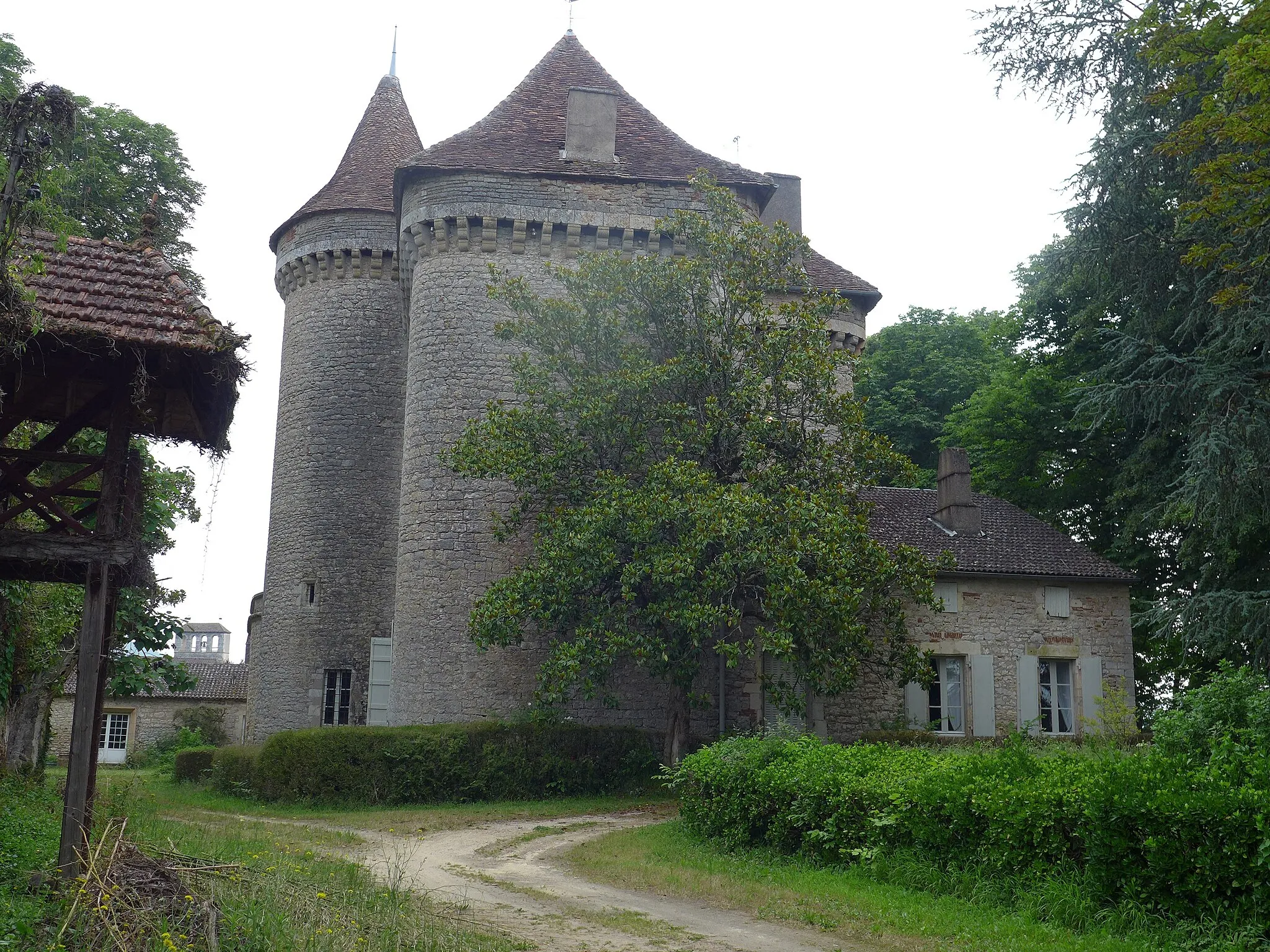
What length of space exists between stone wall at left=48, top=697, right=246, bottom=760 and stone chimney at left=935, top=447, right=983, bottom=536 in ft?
88.7

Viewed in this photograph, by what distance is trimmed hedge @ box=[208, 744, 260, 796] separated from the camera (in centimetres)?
1892

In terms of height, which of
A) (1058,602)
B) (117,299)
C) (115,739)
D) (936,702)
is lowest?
(115,739)

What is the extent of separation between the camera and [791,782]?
11398 millimetres

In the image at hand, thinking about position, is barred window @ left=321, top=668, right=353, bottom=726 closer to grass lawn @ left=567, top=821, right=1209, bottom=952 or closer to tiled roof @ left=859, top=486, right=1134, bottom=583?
tiled roof @ left=859, top=486, right=1134, bottom=583

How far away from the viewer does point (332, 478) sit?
82.0 feet

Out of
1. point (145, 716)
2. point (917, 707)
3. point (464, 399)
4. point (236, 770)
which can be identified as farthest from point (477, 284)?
point (145, 716)

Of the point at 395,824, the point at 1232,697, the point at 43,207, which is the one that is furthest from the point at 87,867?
the point at 1232,697

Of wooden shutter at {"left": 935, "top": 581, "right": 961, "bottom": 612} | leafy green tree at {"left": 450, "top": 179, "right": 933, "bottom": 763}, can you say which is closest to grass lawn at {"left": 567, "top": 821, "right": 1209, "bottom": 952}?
leafy green tree at {"left": 450, "top": 179, "right": 933, "bottom": 763}

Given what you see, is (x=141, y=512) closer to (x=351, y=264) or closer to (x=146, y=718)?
(x=351, y=264)

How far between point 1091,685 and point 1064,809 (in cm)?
1445

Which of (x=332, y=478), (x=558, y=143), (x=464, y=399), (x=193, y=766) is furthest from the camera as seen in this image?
(x=332, y=478)

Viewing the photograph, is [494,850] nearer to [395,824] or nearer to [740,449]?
[395,824]

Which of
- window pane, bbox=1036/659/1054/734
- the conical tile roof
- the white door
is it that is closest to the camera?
window pane, bbox=1036/659/1054/734

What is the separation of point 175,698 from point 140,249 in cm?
3646
